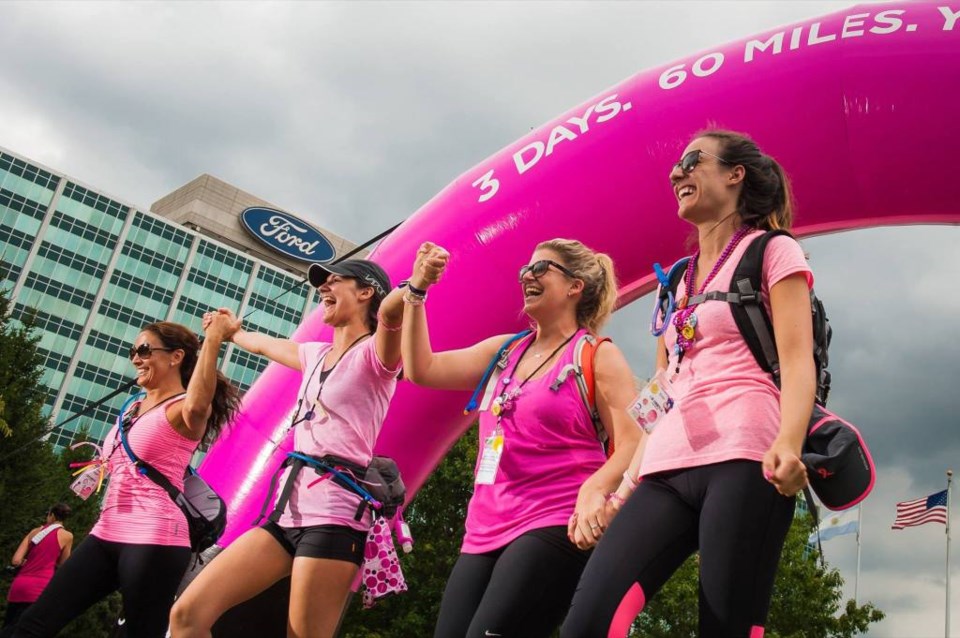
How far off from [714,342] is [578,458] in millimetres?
722

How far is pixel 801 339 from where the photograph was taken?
7.28ft

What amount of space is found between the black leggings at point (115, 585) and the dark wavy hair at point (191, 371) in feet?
2.45

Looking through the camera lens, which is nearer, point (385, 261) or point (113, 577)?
point (113, 577)

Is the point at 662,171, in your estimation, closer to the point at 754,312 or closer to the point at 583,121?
the point at 583,121

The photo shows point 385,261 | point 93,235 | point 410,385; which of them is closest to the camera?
point 410,385

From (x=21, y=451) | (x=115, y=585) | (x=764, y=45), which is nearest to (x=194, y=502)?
(x=115, y=585)

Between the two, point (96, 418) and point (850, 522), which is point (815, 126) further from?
point (96, 418)

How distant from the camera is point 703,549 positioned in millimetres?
2117

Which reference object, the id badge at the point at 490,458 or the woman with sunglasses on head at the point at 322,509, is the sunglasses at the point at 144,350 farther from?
the id badge at the point at 490,458

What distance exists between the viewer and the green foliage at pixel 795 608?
19.6 metres

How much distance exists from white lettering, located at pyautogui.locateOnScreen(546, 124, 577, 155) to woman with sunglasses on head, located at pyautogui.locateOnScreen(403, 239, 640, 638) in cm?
178

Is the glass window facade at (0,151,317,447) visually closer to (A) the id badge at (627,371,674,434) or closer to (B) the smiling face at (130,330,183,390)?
(B) the smiling face at (130,330,183,390)

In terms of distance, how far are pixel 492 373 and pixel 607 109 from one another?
2.39 meters

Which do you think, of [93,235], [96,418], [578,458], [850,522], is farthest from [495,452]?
[93,235]
